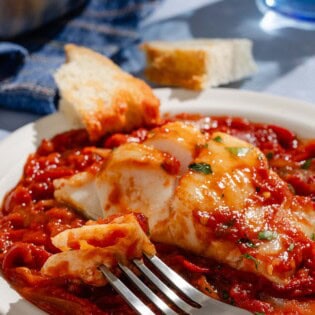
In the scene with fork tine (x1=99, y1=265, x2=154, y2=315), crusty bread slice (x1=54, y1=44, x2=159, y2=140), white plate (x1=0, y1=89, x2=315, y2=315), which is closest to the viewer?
fork tine (x1=99, y1=265, x2=154, y2=315)

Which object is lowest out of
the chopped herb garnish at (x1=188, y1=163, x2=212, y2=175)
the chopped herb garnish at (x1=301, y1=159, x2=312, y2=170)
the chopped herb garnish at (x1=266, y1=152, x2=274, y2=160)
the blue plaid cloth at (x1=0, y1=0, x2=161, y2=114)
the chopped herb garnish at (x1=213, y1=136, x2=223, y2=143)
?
the blue plaid cloth at (x1=0, y1=0, x2=161, y2=114)

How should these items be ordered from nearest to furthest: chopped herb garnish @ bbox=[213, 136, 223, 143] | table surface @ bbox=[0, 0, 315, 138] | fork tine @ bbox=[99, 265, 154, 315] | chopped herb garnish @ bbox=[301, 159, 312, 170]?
fork tine @ bbox=[99, 265, 154, 315] < chopped herb garnish @ bbox=[213, 136, 223, 143] < chopped herb garnish @ bbox=[301, 159, 312, 170] < table surface @ bbox=[0, 0, 315, 138]

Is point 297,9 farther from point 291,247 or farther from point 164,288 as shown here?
point 164,288

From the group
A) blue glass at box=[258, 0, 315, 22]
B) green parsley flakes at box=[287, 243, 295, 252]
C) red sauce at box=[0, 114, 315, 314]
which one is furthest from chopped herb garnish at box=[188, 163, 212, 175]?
blue glass at box=[258, 0, 315, 22]

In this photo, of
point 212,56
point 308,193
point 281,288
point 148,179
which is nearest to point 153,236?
point 148,179

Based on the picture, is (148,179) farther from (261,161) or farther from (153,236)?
(261,161)

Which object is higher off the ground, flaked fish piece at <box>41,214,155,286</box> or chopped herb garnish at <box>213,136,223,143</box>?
chopped herb garnish at <box>213,136,223,143</box>

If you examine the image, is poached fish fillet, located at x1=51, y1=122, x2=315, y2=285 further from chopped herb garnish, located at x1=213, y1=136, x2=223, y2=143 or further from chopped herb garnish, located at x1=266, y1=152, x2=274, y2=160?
chopped herb garnish, located at x1=266, y1=152, x2=274, y2=160

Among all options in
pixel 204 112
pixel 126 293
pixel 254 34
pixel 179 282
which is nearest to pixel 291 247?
pixel 179 282
